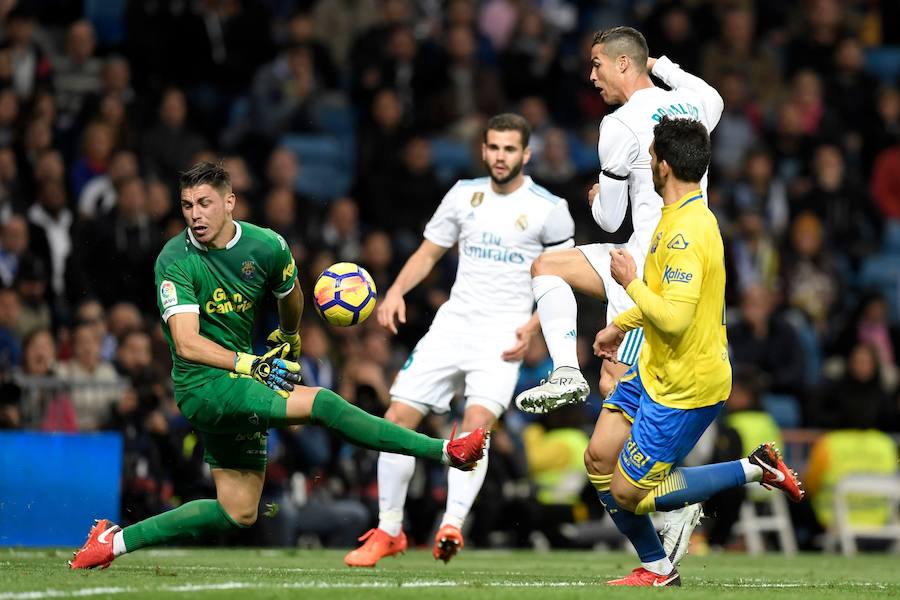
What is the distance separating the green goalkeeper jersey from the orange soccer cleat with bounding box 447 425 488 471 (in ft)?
4.46

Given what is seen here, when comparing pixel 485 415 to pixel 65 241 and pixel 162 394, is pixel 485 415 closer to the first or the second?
pixel 162 394

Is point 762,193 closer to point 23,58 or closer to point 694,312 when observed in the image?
point 23,58

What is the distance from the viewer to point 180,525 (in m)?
8.53

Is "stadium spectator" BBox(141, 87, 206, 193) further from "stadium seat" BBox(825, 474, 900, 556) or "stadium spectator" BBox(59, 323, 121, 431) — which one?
"stadium seat" BBox(825, 474, 900, 556)

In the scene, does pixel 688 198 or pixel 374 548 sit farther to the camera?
pixel 374 548

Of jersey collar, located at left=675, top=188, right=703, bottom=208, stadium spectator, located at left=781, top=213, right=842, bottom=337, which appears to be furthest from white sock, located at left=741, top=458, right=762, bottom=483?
stadium spectator, located at left=781, top=213, right=842, bottom=337

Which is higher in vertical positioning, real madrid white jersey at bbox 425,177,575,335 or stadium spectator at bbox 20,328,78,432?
real madrid white jersey at bbox 425,177,575,335

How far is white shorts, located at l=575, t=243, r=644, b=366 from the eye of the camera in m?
8.98

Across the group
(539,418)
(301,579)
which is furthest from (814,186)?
(301,579)

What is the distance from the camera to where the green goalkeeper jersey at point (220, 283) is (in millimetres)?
8414

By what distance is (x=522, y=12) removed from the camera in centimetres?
1980

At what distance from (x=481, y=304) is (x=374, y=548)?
182cm

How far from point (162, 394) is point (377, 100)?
5260mm

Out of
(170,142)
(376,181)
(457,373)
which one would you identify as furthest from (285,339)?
(376,181)
